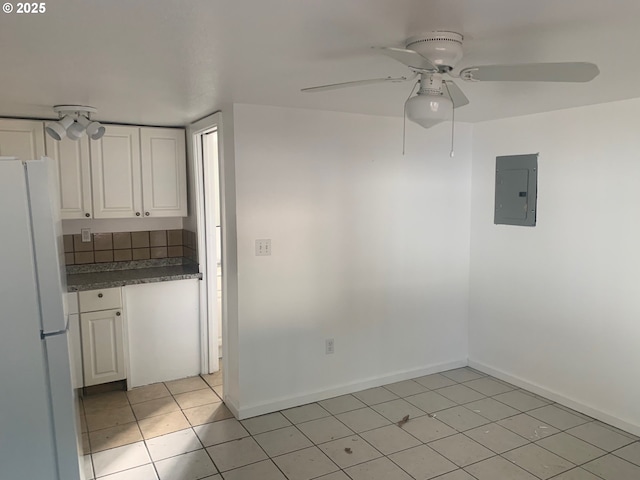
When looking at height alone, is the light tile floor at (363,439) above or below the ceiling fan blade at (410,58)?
below

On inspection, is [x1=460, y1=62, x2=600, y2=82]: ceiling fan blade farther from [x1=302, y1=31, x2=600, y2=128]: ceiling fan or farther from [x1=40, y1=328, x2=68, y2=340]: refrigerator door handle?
[x1=40, y1=328, x2=68, y2=340]: refrigerator door handle

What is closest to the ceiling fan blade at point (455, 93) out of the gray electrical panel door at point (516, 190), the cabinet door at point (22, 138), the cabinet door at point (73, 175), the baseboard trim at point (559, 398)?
the gray electrical panel door at point (516, 190)

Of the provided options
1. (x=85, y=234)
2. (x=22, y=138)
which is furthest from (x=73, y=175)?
(x=85, y=234)

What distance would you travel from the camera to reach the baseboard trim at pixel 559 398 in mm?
3074

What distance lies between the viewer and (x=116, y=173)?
385 cm

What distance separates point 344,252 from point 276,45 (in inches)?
75.1

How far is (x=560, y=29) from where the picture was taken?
1656 mm

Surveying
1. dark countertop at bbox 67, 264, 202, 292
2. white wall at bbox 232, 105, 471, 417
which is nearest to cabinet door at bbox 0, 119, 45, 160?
dark countertop at bbox 67, 264, 202, 292

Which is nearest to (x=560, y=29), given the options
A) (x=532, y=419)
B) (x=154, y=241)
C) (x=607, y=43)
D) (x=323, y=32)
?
(x=607, y=43)

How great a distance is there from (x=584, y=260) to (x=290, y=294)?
2.01 meters

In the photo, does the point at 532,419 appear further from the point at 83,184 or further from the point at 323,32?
the point at 83,184

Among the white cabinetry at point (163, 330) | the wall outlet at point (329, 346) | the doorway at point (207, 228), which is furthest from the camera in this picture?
the doorway at point (207, 228)

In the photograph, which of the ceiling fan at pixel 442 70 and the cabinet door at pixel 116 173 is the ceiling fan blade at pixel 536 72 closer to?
the ceiling fan at pixel 442 70

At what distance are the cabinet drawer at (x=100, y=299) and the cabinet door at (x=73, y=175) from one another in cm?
63
